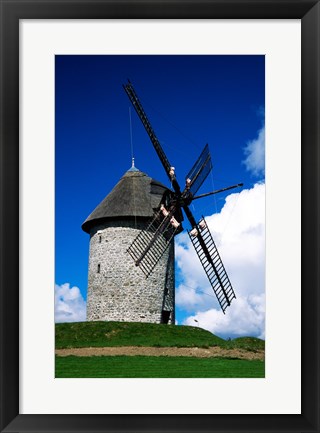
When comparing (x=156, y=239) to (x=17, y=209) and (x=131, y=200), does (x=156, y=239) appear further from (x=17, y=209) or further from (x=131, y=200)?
(x=17, y=209)

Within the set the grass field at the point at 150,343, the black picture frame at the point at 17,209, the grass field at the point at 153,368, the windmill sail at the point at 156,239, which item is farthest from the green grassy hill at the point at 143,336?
the black picture frame at the point at 17,209

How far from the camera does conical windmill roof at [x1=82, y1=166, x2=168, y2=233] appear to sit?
2955 centimetres

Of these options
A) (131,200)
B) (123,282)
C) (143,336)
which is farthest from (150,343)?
(131,200)

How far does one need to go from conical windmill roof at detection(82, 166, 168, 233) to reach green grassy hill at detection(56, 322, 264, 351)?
5533mm

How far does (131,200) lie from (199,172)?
23.0 ft

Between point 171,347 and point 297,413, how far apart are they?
1347cm

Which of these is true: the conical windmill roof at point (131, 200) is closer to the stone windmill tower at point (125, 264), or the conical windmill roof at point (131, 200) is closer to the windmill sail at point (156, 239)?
the stone windmill tower at point (125, 264)

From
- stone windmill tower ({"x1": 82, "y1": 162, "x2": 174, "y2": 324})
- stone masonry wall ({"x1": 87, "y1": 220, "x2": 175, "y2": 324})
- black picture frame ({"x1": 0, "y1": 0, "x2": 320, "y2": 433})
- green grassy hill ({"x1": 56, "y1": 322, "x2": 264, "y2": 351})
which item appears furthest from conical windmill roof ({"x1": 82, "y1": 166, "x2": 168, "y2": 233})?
black picture frame ({"x1": 0, "y1": 0, "x2": 320, "y2": 433})

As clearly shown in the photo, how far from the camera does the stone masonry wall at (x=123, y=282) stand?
28.5 m

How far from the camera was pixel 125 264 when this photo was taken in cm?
2902

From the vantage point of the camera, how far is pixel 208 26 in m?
9.38

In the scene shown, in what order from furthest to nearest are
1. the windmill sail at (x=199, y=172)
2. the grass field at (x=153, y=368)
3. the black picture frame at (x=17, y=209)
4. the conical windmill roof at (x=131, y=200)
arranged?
the conical windmill roof at (x=131, y=200), the windmill sail at (x=199, y=172), the grass field at (x=153, y=368), the black picture frame at (x=17, y=209)

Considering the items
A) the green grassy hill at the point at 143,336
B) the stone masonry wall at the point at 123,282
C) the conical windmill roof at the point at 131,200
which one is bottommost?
the green grassy hill at the point at 143,336

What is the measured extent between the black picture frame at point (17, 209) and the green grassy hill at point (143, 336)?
42.4ft
